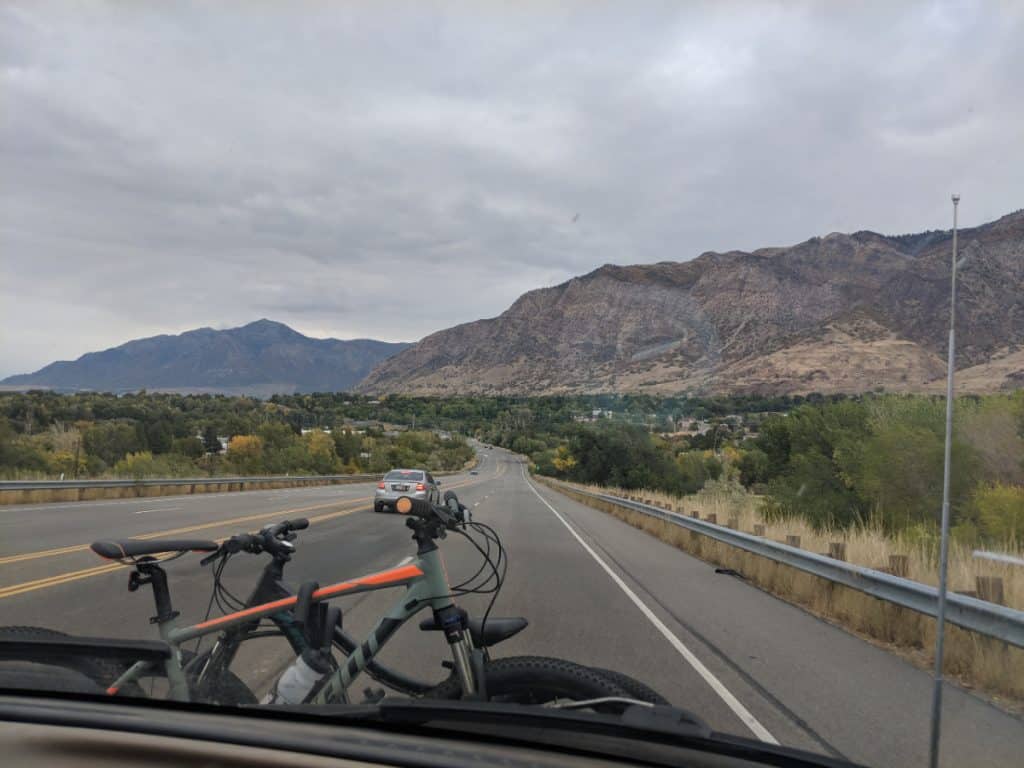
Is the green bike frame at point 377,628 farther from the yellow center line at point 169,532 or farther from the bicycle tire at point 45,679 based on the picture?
the yellow center line at point 169,532

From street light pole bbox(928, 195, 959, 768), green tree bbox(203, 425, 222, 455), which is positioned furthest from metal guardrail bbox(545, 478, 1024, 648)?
green tree bbox(203, 425, 222, 455)

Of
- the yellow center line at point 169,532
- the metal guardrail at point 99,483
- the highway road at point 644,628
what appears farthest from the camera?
the metal guardrail at point 99,483

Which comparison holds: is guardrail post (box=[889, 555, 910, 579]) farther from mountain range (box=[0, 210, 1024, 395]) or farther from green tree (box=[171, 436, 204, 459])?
green tree (box=[171, 436, 204, 459])

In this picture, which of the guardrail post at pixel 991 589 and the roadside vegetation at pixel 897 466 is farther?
the roadside vegetation at pixel 897 466

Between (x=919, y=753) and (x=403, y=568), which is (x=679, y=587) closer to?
(x=919, y=753)

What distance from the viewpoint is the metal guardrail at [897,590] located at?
657 cm

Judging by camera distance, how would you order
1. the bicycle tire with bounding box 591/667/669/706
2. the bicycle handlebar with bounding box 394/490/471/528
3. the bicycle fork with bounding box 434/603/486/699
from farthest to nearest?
the bicycle handlebar with bounding box 394/490/471/528
the bicycle fork with bounding box 434/603/486/699
the bicycle tire with bounding box 591/667/669/706

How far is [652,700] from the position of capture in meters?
3.37

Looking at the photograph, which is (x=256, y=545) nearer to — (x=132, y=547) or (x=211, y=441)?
(x=132, y=547)

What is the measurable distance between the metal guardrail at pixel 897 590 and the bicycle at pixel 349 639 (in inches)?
178

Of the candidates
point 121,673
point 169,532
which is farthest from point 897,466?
point 121,673

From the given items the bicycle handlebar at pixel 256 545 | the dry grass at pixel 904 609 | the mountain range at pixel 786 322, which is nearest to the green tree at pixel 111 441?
the mountain range at pixel 786 322

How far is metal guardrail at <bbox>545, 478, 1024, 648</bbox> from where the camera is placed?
6566mm

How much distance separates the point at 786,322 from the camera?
119 feet
